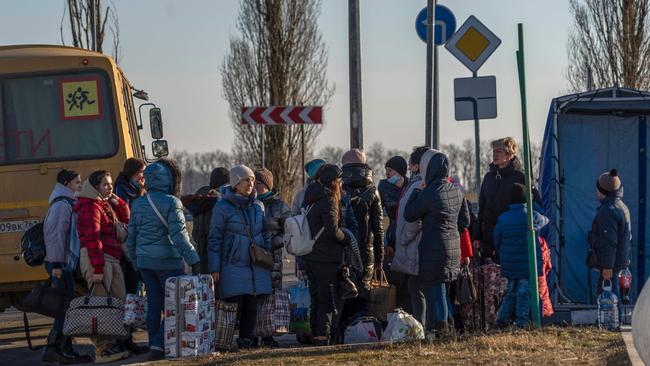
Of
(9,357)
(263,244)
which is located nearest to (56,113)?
(9,357)

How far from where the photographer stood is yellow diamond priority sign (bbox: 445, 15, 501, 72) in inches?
→ 655

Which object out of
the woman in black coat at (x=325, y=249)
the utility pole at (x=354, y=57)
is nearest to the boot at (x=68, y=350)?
the woman in black coat at (x=325, y=249)

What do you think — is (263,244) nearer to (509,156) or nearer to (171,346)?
(171,346)

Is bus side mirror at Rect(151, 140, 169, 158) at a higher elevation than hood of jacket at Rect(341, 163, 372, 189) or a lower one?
higher

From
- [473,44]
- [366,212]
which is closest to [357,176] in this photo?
[366,212]

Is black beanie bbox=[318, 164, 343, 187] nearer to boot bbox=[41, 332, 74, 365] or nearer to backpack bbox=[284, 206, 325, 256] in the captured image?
backpack bbox=[284, 206, 325, 256]

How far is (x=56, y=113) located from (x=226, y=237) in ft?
14.4

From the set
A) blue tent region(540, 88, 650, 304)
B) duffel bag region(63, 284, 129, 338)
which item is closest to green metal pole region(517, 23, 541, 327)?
blue tent region(540, 88, 650, 304)

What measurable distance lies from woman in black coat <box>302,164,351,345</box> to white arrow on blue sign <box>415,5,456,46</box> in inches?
246

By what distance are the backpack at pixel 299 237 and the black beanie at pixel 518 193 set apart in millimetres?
2100

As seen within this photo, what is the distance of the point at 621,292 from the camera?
15.0m

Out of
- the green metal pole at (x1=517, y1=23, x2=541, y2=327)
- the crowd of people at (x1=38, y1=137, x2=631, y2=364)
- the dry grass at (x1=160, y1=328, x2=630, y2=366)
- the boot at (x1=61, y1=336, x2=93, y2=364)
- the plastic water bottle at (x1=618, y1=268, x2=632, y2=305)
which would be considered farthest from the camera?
the plastic water bottle at (x1=618, y1=268, x2=632, y2=305)

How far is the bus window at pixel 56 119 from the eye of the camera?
16391mm

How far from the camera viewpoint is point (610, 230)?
14.4 metres
